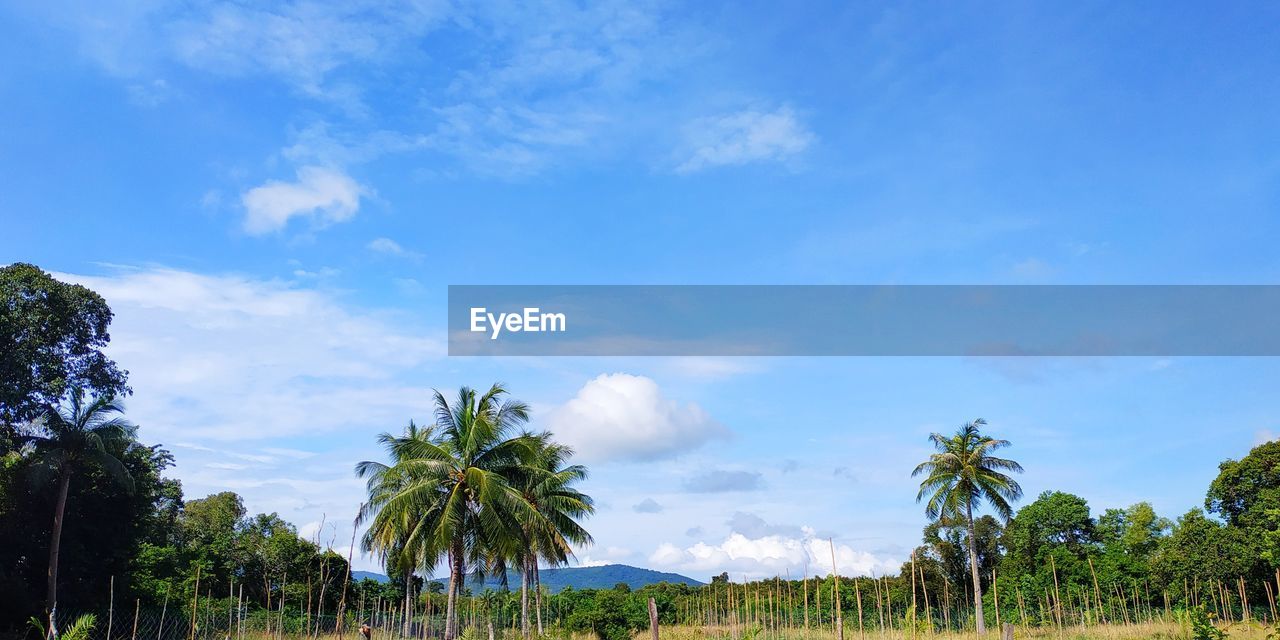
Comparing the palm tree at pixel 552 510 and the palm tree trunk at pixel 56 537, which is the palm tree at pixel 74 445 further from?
the palm tree at pixel 552 510

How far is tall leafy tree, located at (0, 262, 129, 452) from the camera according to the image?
80.3ft

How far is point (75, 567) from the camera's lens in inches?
997

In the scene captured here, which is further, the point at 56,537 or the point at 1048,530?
the point at 1048,530

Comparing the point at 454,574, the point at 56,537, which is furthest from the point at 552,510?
the point at 56,537

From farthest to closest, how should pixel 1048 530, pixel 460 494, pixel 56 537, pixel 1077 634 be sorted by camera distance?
pixel 1048 530, pixel 1077 634, pixel 56 537, pixel 460 494

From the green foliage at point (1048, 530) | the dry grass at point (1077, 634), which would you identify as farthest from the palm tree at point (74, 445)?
the green foliage at point (1048, 530)

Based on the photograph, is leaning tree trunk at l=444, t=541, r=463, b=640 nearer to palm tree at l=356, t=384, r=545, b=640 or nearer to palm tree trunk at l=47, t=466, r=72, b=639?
palm tree at l=356, t=384, r=545, b=640

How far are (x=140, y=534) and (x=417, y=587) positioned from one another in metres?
18.0

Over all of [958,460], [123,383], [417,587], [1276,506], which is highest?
[123,383]

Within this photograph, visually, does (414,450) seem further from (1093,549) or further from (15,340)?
(1093,549)

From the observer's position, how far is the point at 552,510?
27109 millimetres

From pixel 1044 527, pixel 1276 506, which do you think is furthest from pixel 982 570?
pixel 1276 506

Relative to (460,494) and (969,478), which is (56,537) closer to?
(460,494)

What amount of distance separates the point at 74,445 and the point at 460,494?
13.0 meters
